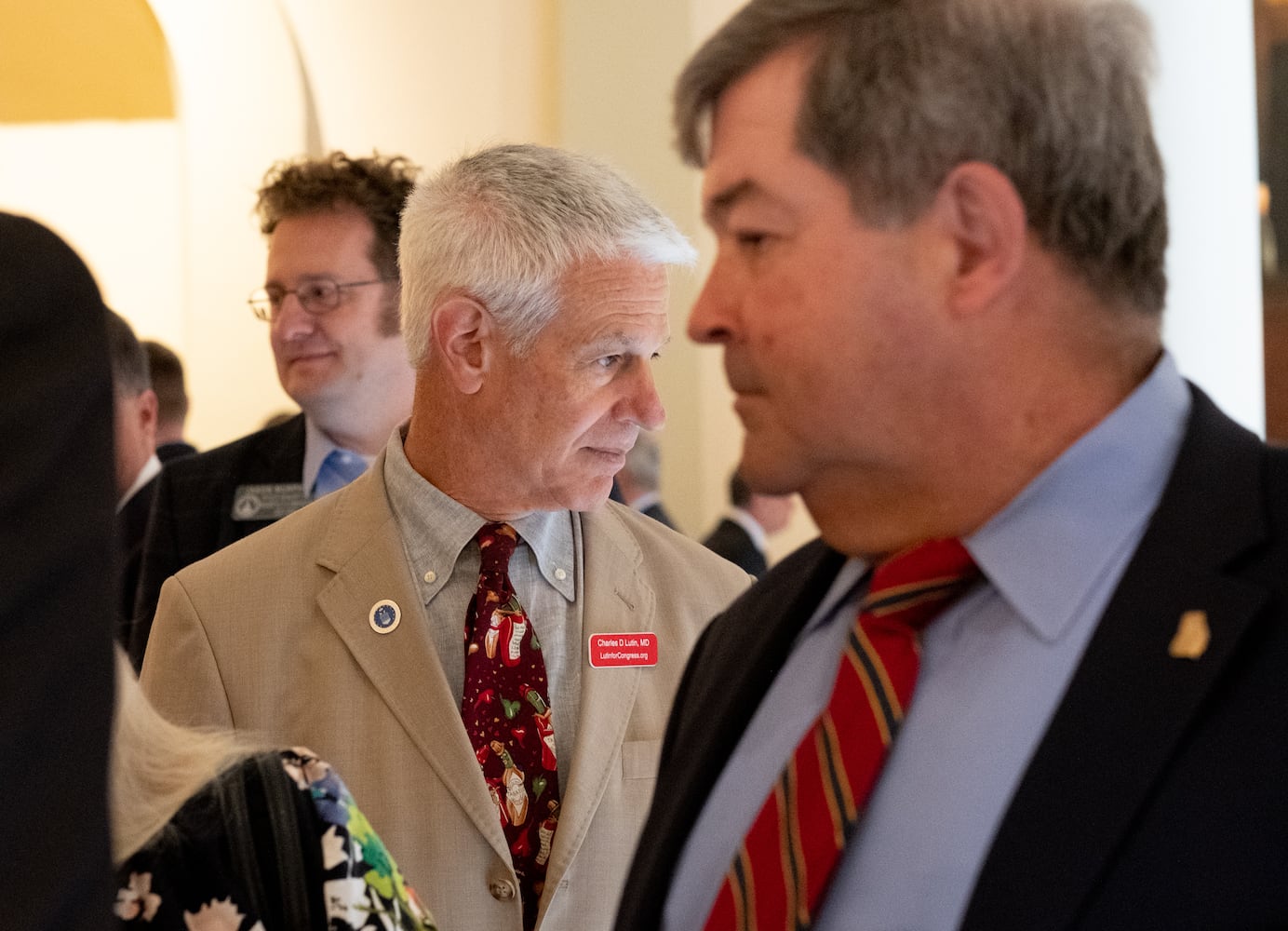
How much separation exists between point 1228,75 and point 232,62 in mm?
4739

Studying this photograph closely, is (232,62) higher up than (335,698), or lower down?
higher up

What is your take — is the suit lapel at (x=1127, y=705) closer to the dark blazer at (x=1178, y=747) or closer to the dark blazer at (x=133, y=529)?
the dark blazer at (x=1178, y=747)

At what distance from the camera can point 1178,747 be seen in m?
1.21

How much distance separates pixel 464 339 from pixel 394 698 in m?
0.63

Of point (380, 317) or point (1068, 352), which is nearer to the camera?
point (1068, 352)

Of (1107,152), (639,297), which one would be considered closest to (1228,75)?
(639,297)

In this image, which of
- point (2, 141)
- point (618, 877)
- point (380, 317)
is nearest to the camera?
point (618, 877)

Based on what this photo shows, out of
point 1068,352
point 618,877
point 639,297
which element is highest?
point 1068,352

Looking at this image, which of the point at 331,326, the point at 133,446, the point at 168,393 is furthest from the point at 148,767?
the point at 168,393

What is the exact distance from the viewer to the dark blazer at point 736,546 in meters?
6.05

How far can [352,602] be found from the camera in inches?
99.0

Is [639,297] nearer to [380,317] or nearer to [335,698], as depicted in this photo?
[335,698]

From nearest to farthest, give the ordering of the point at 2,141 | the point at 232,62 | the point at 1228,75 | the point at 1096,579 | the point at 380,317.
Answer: the point at 1096,579
the point at 380,317
the point at 1228,75
the point at 232,62
the point at 2,141

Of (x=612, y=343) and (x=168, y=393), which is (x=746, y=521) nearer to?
(x=168, y=393)
